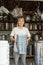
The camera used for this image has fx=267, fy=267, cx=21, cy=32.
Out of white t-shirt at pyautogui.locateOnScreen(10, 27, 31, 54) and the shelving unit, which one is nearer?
white t-shirt at pyautogui.locateOnScreen(10, 27, 31, 54)

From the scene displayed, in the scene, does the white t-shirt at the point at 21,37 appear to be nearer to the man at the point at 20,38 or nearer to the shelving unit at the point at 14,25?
the man at the point at 20,38

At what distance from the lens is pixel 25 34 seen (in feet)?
20.8

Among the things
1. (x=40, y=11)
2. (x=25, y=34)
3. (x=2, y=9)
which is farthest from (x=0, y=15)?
(x=25, y=34)

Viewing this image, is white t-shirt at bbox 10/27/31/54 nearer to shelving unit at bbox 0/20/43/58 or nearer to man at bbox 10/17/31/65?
man at bbox 10/17/31/65

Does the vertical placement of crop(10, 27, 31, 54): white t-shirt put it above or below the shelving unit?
below

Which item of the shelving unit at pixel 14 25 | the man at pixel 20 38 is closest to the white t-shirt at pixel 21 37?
the man at pixel 20 38

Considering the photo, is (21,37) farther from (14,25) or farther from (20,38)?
(14,25)

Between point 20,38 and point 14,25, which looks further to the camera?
point 14,25

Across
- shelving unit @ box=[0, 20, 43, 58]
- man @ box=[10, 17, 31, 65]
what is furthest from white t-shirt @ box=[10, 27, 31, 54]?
shelving unit @ box=[0, 20, 43, 58]

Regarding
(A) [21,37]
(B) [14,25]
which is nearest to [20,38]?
(A) [21,37]

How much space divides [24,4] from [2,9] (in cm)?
83

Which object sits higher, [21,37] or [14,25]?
[14,25]

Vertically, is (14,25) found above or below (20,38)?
above

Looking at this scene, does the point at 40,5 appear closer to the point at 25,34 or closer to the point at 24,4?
the point at 24,4
